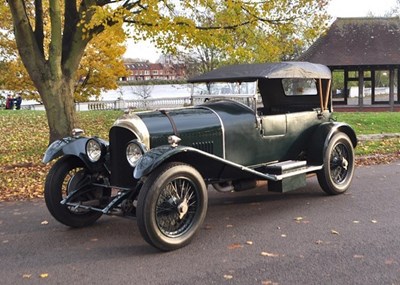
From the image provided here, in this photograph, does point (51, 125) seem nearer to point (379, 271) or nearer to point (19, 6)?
point (19, 6)

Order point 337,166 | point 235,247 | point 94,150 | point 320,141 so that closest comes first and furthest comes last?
point 235,247
point 94,150
point 320,141
point 337,166

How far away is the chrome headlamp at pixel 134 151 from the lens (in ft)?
16.8

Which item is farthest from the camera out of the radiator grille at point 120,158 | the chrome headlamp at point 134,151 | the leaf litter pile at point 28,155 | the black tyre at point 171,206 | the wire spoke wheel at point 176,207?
the leaf litter pile at point 28,155

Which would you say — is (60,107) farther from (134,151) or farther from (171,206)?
(171,206)

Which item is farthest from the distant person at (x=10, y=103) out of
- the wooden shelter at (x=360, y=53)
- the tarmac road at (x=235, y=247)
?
the tarmac road at (x=235, y=247)

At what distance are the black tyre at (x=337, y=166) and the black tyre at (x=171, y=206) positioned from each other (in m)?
2.46

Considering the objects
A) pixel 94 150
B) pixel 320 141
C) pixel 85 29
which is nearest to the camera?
pixel 94 150

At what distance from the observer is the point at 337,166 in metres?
7.20

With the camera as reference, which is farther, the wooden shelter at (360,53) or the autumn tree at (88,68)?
the wooden shelter at (360,53)

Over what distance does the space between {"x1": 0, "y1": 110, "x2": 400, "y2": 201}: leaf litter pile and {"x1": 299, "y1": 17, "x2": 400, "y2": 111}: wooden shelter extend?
14.5 meters

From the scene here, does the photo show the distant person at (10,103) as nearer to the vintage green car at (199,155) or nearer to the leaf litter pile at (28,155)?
the leaf litter pile at (28,155)

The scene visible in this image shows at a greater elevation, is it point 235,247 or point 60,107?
point 60,107

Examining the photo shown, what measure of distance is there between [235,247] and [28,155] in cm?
742

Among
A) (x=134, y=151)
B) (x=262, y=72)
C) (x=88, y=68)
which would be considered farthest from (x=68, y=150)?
(x=88, y=68)
